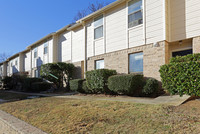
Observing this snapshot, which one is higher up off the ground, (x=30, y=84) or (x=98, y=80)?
(x=98, y=80)

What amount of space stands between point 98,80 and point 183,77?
14.9 feet

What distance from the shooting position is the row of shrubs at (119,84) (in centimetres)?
706

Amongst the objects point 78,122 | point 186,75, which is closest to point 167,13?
point 186,75

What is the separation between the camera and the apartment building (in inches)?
299

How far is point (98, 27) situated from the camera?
38.0 feet

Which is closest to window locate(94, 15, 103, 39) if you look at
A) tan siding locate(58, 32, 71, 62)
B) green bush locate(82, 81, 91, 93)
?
green bush locate(82, 81, 91, 93)

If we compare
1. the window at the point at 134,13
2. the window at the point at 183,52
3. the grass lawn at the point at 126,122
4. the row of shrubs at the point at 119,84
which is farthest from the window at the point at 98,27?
the grass lawn at the point at 126,122

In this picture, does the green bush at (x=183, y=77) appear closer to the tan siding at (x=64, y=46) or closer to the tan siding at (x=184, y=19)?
the tan siding at (x=184, y=19)

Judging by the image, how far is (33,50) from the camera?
21.4m

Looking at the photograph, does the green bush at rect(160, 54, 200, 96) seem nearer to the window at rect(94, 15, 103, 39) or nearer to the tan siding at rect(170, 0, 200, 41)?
the tan siding at rect(170, 0, 200, 41)

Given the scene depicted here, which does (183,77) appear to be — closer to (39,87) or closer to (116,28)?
(116,28)

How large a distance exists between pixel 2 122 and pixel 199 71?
621 centimetres

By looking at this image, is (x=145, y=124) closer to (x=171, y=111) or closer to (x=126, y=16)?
(x=171, y=111)

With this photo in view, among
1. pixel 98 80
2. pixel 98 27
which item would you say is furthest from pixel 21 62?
pixel 98 80
